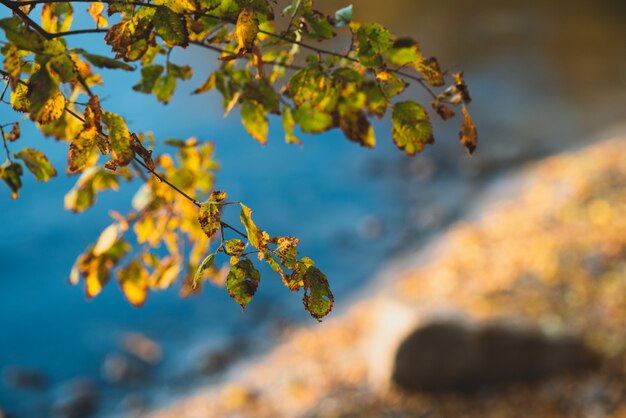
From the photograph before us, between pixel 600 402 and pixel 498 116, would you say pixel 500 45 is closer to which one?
pixel 498 116

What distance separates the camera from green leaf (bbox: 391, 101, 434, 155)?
40.8 inches

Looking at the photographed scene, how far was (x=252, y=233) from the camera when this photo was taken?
0.78 m

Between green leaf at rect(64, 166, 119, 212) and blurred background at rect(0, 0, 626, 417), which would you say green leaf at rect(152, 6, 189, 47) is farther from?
blurred background at rect(0, 0, 626, 417)

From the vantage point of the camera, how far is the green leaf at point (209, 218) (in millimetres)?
796

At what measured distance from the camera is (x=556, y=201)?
7.47 m

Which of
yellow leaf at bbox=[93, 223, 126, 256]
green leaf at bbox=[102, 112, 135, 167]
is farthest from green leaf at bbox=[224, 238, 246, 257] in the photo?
yellow leaf at bbox=[93, 223, 126, 256]

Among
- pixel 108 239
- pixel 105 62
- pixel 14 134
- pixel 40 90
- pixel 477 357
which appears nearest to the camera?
pixel 40 90

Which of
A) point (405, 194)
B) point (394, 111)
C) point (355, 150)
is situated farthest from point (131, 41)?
point (355, 150)

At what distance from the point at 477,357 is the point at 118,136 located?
3.49m

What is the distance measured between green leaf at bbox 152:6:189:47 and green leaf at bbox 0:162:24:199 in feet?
1.40

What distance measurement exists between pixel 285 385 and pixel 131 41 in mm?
4556

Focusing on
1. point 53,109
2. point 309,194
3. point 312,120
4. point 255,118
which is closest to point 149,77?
point 255,118

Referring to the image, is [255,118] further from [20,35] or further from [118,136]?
[20,35]

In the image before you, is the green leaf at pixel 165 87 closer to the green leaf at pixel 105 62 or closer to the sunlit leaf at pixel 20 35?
the green leaf at pixel 105 62
